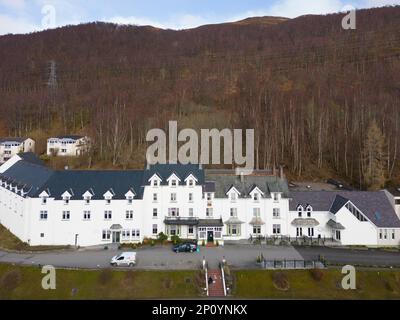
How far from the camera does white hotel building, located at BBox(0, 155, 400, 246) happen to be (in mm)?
35125

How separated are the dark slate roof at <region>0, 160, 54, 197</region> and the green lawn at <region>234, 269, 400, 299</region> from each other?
72.1ft

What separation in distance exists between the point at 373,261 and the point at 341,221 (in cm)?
602

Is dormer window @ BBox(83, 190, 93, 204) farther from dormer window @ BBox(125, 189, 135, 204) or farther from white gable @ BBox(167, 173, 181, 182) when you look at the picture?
white gable @ BBox(167, 173, 181, 182)

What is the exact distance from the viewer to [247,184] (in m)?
37.9

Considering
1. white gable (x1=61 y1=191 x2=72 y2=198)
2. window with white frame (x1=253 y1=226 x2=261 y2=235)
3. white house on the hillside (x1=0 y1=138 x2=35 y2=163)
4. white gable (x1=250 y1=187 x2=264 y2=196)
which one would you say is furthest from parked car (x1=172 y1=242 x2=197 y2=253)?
white house on the hillside (x1=0 y1=138 x2=35 y2=163)

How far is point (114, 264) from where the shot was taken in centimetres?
2888

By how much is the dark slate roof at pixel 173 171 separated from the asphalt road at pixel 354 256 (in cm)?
1199

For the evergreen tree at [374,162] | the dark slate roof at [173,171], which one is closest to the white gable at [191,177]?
the dark slate roof at [173,171]

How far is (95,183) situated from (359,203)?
25721 mm

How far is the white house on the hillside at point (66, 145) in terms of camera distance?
70.1 meters

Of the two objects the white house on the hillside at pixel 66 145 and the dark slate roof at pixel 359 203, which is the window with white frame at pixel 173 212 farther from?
the white house on the hillside at pixel 66 145

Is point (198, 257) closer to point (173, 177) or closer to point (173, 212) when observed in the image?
point (173, 212)

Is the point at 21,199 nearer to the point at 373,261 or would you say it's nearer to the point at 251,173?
the point at 251,173

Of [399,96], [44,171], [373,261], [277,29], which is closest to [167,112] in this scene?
[44,171]
